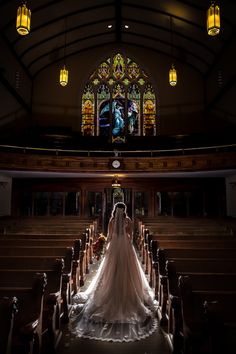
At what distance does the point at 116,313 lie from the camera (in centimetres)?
378

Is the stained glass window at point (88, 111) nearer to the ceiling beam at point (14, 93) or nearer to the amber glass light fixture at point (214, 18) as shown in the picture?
the ceiling beam at point (14, 93)

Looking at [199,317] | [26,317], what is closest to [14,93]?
[26,317]

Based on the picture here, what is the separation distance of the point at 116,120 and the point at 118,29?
16.8ft

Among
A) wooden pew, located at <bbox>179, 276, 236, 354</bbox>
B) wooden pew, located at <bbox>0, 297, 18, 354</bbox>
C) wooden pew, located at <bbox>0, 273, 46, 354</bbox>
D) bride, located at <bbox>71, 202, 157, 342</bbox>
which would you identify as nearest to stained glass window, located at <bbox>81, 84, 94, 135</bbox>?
bride, located at <bbox>71, 202, 157, 342</bbox>

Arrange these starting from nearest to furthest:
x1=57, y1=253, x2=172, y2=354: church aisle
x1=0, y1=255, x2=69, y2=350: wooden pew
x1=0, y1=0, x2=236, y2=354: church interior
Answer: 1. x1=0, y1=255, x2=69, y2=350: wooden pew
2. x1=57, y1=253, x2=172, y2=354: church aisle
3. x1=0, y1=0, x2=236, y2=354: church interior

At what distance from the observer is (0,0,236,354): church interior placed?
436 inches

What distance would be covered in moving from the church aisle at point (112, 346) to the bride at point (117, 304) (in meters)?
0.08

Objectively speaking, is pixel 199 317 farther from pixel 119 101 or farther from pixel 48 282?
pixel 119 101

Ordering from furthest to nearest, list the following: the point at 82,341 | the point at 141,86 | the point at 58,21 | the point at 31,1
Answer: the point at 141,86
the point at 58,21
the point at 31,1
the point at 82,341

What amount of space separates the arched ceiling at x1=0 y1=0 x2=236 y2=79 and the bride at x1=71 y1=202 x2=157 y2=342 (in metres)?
10.6

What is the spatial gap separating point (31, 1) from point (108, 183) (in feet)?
28.2

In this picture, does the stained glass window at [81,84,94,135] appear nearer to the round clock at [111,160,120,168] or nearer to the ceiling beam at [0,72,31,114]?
the ceiling beam at [0,72,31,114]

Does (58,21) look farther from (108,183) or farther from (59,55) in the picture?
(108,183)

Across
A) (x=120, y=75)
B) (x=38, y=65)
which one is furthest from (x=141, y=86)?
(x=38, y=65)
